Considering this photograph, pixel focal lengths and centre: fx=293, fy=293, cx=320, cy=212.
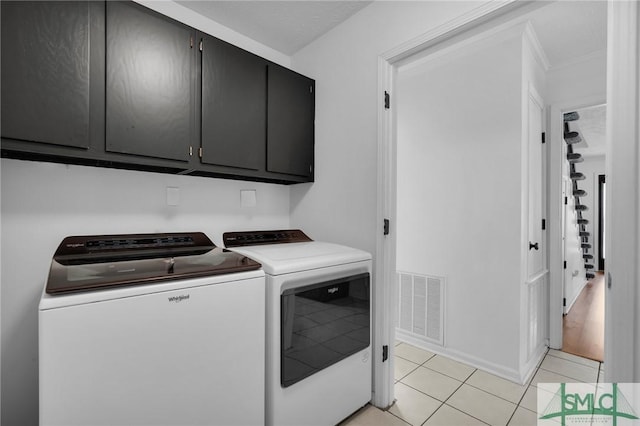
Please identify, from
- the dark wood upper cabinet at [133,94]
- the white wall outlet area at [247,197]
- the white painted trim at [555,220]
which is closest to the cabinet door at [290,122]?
the dark wood upper cabinet at [133,94]

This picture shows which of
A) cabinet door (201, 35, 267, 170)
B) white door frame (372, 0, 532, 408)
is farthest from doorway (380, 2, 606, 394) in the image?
cabinet door (201, 35, 267, 170)

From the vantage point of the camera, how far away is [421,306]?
261 cm

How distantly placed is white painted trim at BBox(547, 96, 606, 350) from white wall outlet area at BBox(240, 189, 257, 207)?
8.67 ft

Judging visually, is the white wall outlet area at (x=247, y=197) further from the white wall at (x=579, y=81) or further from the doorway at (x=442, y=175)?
the white wall at (x=579, y=81)

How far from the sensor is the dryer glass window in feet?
4.70

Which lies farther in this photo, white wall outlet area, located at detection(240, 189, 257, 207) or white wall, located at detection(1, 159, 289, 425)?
white wall outlet area, located at detection(240, 189, 257, 207)

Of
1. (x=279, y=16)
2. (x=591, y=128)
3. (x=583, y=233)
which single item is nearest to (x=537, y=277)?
(x=279, y=16)

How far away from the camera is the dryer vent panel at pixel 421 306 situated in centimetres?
250

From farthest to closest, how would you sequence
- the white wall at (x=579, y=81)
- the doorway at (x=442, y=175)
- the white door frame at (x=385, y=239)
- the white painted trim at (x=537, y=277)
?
the white wall at (x=579, y=81), the white painted trim at (x=537, y=277), the white door frame at (x=385, y=239), the doorway at (x=442, y=175)

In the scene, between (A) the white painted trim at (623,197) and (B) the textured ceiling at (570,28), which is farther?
(B) the textured ceiling at (570,28)

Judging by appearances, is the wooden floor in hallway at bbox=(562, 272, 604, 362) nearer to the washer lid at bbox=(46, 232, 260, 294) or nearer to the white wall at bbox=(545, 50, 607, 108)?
the white wall at bbox=(545, 50, 607, 108)

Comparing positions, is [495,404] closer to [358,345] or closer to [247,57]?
[358,345]

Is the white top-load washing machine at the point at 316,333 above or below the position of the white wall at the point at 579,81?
below

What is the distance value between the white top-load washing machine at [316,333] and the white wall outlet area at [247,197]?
0.51 meters
